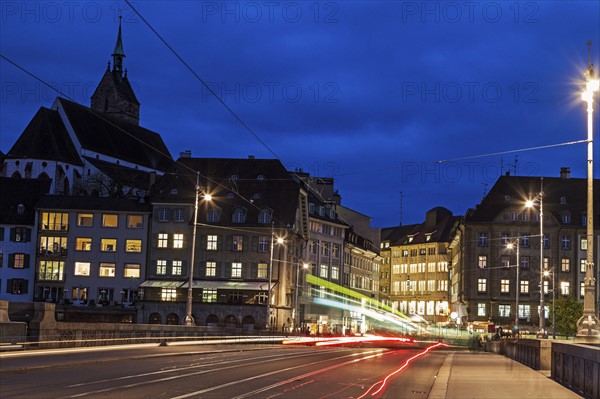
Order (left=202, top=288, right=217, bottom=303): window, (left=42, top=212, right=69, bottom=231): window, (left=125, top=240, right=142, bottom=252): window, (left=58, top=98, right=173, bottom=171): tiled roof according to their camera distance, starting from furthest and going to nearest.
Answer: (left=58, top=98, right=173, bottom=171): tiled roof, (left=42, top=212, right=69, bottom=231): window, (left=125, top=240, right=142, bottom=252): window, (left=202, top=288, right=217, bottom=303): window

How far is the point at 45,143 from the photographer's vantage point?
137 m

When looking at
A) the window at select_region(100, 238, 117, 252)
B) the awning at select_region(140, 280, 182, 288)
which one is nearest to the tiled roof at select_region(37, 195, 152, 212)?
the window at select_region(100, 238, 117, 252)

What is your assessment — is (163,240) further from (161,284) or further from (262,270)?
(262,270)

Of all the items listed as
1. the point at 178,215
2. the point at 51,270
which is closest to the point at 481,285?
the point at 178,215

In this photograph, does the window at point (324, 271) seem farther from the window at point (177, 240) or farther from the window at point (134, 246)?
the window at point (134, 246)

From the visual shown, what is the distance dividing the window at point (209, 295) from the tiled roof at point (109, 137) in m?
44.1

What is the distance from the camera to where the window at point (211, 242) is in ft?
334

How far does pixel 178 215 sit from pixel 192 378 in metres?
78.4

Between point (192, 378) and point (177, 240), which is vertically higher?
point (177, 240)

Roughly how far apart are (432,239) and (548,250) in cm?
4262

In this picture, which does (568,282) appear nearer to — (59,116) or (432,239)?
(432,239)

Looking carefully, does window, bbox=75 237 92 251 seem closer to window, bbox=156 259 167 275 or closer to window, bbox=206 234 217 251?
window, bbox=156 259 167 275

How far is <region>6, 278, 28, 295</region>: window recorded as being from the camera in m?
105

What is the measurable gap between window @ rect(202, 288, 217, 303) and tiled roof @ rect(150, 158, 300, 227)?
7690 mm
